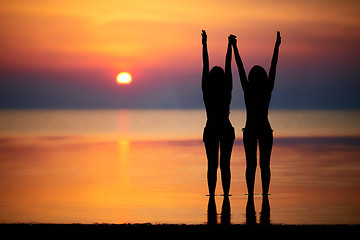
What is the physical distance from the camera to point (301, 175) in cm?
2050

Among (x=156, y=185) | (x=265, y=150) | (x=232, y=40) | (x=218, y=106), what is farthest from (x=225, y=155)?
(x=156, y=185)

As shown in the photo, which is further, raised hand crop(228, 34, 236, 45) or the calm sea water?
raised hand crop(228, 34, 236, 45)
